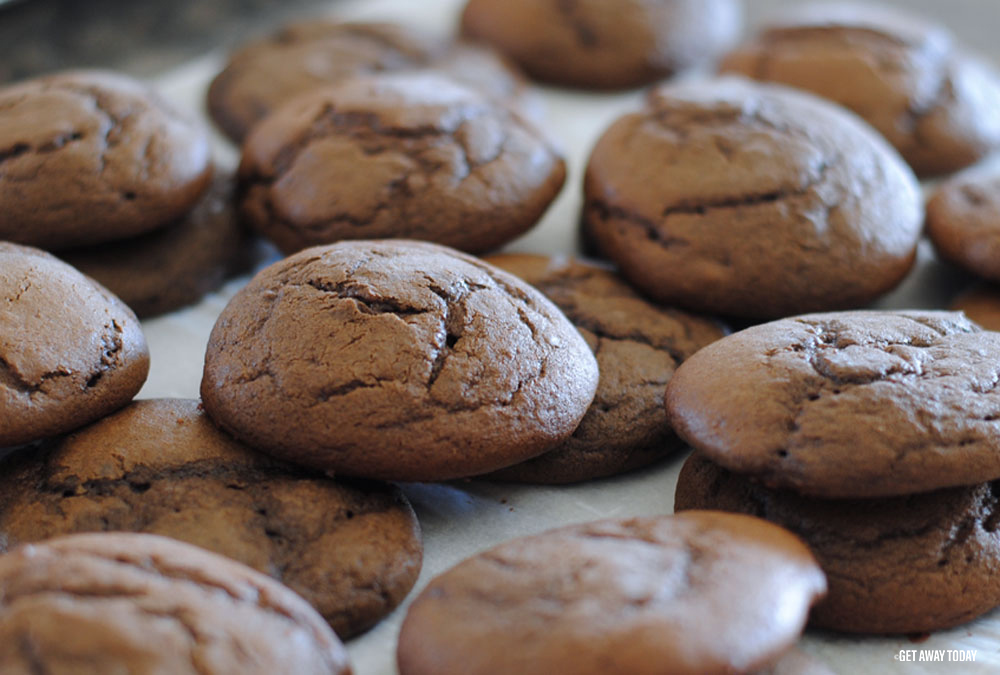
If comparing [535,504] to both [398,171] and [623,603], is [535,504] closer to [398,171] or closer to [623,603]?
[623,603]

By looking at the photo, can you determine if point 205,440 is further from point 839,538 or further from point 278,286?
point 839,538

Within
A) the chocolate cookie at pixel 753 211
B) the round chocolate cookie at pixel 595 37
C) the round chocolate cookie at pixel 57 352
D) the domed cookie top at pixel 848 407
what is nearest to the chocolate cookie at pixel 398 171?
the chocolate cookie at pixel 753 211

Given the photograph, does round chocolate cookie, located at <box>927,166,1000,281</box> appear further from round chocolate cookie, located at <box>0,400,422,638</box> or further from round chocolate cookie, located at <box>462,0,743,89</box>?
round chocolate cookie, located at <box>0,400,422,638</box>

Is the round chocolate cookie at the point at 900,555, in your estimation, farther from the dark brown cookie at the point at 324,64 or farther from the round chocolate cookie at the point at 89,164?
the dark brown cookie at the point at 324,64

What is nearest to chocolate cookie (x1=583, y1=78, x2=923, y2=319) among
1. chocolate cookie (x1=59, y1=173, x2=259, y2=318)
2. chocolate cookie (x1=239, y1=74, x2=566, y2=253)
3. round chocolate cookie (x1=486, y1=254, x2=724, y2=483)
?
round chocolate cookie (x1=486, y1=254, x2=724, y2=483)

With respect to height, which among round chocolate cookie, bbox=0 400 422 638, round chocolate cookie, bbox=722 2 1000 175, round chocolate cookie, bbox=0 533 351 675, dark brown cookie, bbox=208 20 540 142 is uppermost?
round chocolate cookie, bbox=722 2 1000 175
